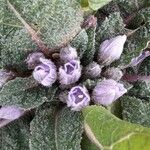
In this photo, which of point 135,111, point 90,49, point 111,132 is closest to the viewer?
point 111,132

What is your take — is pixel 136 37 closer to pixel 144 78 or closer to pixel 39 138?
pixel 144 78

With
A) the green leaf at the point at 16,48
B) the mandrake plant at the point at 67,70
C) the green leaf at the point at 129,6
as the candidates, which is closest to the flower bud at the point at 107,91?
the mandrake plant at the point at 67,70

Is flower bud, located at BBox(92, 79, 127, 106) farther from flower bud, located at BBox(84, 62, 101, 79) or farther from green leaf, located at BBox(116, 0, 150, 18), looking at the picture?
green leaf, located at BBox(116, 0, 150, 18)

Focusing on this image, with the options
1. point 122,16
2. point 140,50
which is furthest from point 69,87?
point 122,16

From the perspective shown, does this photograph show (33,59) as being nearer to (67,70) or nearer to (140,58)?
(67,70)

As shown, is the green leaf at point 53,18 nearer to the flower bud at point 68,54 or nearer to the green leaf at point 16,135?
the flower bud at point 68,54

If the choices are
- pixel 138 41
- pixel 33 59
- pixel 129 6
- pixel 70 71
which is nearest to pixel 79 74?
pixel 70 71
